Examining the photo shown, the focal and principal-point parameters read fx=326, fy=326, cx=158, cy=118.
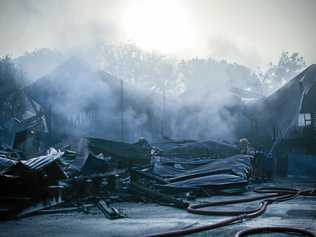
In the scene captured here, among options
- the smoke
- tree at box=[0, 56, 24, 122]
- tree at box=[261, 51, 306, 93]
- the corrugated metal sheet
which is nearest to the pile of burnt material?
the corrugated metal sheet

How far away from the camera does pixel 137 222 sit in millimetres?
6156

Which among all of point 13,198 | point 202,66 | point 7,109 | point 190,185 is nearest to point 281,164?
point 190,185

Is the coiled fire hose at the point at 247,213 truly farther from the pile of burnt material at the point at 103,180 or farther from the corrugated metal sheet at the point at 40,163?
the corrugated metal sheet at the point at 40,163

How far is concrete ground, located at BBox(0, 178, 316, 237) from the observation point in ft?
17.6

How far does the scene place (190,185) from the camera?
10133 millimetres

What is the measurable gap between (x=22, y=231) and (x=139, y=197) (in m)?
3.97

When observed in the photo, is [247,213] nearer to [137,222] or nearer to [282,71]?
[137,222]

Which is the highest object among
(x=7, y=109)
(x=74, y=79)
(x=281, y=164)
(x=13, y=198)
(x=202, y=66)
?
(x=202, y=66)

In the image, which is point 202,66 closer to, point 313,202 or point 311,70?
point 311,70

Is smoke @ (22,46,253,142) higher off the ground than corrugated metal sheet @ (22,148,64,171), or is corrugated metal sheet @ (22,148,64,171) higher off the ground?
smoke @ (22,46,253,142)

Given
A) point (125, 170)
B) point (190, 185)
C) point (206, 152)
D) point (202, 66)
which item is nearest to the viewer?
point (190, 185)

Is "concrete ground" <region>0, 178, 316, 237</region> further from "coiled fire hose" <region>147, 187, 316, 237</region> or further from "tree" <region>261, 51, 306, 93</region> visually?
"tree" <region>261, 51, 306, 93</region>

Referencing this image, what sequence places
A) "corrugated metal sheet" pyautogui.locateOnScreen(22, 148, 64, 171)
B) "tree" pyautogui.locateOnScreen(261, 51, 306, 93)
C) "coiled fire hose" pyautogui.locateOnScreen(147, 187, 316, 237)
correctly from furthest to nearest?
"tree" pyautogui.locateOnScreen(261, 51, 306, 93), "corrugated metal sheet" pyautogui.locateOnScreen(22, 148, 64, 171), "coiled fire hose" pyautogui.locateOnScreen(147, 187, 316, 237)

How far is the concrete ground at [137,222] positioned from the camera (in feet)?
17.6
